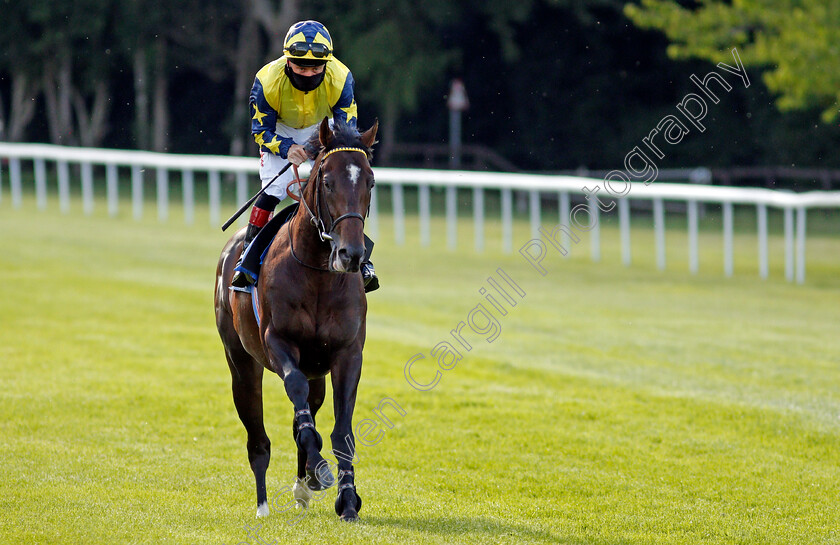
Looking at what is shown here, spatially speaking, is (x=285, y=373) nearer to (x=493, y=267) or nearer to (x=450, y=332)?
(x=450, y=332)

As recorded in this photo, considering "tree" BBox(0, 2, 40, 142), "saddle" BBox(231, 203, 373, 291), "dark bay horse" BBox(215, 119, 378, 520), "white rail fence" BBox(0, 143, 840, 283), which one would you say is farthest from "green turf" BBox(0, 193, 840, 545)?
"tree" BBox(0, 2, 40, 142)

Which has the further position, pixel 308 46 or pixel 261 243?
pixel 261 243

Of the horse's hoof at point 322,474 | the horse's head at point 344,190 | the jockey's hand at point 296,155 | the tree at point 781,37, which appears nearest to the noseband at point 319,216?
the horse's head at point 344,190

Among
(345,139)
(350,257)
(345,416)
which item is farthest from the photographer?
(345,416)

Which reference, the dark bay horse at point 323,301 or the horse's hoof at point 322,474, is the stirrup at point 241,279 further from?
the horse's hoof at point 322,474

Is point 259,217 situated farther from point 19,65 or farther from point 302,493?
point 19,65

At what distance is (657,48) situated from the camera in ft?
98.8

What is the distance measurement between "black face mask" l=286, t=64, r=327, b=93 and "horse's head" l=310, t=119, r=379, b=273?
2.05ft

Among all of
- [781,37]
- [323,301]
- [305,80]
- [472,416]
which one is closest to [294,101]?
[305,80]

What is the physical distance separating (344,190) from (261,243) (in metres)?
0.92

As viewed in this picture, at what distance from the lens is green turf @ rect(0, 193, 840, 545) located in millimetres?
5062

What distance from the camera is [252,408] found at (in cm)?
553

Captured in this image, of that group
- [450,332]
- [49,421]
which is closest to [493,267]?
[450,332]

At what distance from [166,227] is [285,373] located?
1403 cm
